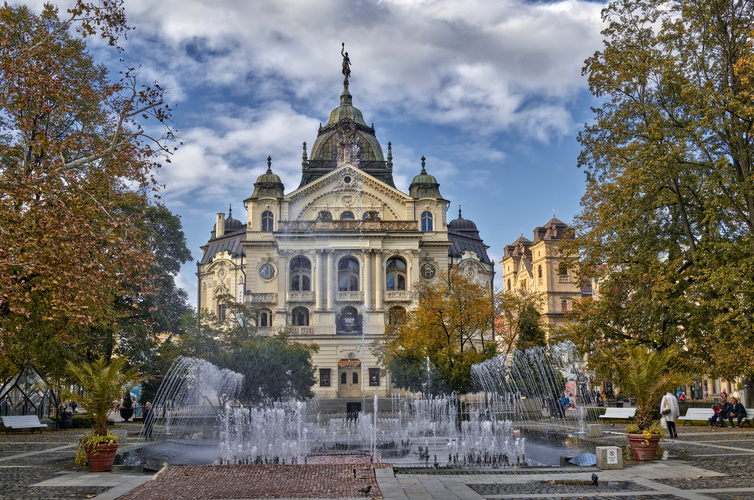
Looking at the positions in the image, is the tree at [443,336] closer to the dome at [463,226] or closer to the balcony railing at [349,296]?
the balcony railing at [349,296]

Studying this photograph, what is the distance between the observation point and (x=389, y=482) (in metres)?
13.3

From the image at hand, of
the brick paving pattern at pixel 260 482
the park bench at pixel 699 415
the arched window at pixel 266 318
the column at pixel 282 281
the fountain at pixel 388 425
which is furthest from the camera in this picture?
the arched window at pixel 266 318

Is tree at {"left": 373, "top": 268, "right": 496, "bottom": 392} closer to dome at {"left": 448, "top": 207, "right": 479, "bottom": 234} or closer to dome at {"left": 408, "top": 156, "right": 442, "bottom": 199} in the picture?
dome at {"left": 408, "top": 156, "right": 442, "bottom": 199}

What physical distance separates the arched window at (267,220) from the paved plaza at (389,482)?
46862 mm

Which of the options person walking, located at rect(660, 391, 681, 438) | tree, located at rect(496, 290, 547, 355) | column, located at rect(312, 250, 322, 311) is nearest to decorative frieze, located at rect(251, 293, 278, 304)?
column, located at rect(312, 250, 322, 311)

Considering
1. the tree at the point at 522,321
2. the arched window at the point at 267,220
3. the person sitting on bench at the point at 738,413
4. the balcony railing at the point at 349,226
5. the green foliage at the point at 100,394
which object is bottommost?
the person sitting on bench at the point at 738,413

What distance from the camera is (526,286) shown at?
82562 mm

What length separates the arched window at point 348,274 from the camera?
6166 cm

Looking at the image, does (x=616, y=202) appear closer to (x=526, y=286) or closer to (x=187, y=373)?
(x=187, y=373)

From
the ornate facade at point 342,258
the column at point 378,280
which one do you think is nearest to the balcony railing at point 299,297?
the ornate facade at point 342,258

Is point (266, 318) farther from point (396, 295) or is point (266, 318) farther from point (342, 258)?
point (396, 295)

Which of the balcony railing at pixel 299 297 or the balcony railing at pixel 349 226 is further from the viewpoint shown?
the balcony railing at pixel 349 226

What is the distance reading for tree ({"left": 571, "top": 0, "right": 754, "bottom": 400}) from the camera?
25.8 m

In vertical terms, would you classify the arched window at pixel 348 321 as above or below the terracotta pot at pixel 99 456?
above
